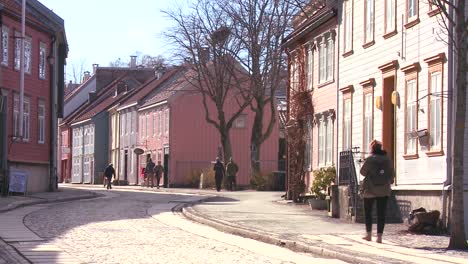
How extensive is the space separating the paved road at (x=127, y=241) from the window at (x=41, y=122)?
13.3 m

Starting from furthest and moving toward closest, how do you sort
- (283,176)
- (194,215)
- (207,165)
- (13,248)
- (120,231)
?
(207,165), (283,176), (194,215), (120,231), (13,248)

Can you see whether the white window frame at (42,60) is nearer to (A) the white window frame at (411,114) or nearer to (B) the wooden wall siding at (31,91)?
(B) the wooden wall siding at (31,91)

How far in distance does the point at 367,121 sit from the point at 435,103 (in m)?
5.04

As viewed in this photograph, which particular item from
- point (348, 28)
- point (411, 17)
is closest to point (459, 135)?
point (411, 17)

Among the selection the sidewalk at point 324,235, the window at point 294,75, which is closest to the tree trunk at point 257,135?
the window at point 294,75

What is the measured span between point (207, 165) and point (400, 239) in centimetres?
3870

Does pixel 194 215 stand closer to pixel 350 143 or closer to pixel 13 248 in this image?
pixel 350 143

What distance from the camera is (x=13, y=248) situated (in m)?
13.8

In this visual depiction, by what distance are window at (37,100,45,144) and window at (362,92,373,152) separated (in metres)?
17.3

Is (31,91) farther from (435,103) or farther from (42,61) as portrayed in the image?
(435,103)

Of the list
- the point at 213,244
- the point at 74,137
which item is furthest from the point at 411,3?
the point at 74,137

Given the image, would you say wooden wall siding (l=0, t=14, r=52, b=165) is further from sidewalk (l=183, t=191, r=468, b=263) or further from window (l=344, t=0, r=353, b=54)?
window (l=344, t=0, r=353, b=54)

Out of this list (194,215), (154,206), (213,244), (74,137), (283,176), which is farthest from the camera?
(74,137)

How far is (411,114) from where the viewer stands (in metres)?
19.9
